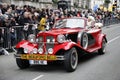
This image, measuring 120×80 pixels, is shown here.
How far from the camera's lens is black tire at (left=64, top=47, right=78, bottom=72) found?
11.1 m

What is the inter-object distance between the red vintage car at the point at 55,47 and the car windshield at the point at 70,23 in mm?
99

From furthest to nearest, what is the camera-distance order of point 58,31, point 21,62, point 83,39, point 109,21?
1. point 109,21
2. point 83,39
3. point 58,31
4. point 21,62

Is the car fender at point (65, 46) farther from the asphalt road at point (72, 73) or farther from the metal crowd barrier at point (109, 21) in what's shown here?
the metal crowd barrier at point (109, 21)

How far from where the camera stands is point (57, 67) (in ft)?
40.0

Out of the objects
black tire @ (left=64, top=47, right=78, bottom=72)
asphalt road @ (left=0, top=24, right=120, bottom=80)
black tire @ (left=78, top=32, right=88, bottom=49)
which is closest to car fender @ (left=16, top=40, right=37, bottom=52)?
asphalt road @ (left=0, top=24, right=120, bottom=80)

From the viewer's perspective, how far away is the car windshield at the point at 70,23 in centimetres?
1366

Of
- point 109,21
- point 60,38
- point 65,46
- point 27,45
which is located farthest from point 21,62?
point 109,21

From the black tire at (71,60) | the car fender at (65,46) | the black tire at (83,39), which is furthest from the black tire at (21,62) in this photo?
the black tire at (83,39)

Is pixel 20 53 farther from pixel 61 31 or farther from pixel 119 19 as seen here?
pixel 119 19

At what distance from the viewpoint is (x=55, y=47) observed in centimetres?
1148

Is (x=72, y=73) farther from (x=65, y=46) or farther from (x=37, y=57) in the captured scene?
(x=37, y=57)

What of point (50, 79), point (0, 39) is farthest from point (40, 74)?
point (0, 39)

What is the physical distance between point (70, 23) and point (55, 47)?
2492mm

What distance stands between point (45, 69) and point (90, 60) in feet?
7.56
